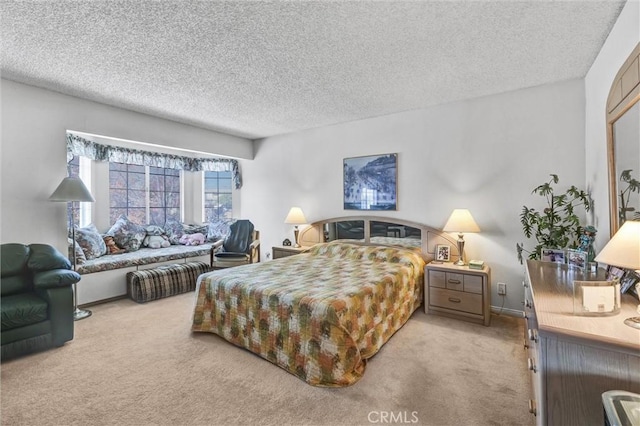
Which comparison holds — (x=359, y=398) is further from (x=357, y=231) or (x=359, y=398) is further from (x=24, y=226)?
(x=24, y=226)

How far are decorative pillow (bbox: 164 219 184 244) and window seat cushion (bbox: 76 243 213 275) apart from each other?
0.16m

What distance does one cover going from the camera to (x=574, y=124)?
2.95m

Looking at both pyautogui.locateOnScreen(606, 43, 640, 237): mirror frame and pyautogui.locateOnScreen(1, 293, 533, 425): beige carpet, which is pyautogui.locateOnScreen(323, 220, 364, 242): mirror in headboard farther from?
pyautogui.locateOnScreen(606, 43, 640, 237): mirror frame

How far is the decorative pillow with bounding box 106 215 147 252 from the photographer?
4.63 m

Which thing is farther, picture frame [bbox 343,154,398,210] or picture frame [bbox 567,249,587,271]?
picture frame [bbox 343,154,398,210]

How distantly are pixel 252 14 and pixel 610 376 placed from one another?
255 cm

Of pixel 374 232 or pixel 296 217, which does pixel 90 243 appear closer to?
pixel 296 217

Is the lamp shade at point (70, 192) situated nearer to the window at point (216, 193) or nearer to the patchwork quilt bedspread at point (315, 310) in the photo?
the patchwork quilt bedspread at point (315, 310)

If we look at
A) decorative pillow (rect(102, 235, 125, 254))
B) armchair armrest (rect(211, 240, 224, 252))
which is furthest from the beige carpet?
armchair armrest (rect(211, 240, 224, 252))

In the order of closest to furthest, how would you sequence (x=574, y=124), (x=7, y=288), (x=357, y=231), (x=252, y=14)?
(x=252, y=14)
(x=7, y=288)
(x=574, y=124)
(x=357, y=231)

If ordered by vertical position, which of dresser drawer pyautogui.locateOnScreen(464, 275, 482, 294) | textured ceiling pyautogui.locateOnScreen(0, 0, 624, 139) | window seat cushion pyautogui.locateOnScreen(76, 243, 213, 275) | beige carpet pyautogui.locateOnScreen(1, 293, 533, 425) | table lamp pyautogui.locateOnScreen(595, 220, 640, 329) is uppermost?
textured ceiling pyautogui.locateOnScreen(0, 0, 624, 139)

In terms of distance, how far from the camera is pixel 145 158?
5.25 m

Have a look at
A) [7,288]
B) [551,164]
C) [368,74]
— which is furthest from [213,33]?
[551,164]

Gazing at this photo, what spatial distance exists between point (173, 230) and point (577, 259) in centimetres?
558
